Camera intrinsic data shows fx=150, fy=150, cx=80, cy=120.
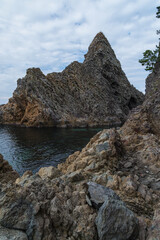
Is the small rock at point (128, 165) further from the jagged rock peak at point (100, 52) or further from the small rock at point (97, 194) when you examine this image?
the jagged rock peak at point (100, 52)

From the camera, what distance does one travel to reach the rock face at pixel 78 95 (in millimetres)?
71562

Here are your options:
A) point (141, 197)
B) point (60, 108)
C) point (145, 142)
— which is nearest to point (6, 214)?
point (141, 197)

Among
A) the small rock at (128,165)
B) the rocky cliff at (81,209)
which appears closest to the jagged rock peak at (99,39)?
the small rock at (128,165)

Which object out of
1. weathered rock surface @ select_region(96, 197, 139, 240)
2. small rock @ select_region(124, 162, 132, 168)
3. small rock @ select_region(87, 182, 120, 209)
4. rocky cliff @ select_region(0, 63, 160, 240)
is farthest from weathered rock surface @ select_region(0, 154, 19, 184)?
weathered rock surface @ select_region(96, 197, 139, 240)

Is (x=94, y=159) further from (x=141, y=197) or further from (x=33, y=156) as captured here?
(x=33, y=156)

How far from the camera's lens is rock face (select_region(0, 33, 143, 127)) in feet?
235

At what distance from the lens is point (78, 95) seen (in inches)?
3519

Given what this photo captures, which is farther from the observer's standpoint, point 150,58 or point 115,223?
point 150,58

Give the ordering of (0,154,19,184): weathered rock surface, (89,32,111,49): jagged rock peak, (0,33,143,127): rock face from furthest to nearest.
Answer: (89,32,111,49): jagged rock peak, (0,33,143,127): rock face, (0,154,19,184): weathered rock surface

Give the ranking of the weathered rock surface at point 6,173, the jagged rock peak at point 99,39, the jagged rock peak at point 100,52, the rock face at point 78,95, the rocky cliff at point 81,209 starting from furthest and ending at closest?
the jagged rock peak at point 99,39 → the jagged rock peak at point 100,52 → the rock face at point 78,95 → the weathered rock surface at point 6,173 → the rocky cliff at point 81,209

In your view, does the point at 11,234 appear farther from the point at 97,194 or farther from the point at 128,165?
the point at 128,165

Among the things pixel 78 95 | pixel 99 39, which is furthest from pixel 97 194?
pixel 99 39

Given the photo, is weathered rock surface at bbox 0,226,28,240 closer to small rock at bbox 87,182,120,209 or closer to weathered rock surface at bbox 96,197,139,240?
weathered rock surface at bbox 96,197,139,240

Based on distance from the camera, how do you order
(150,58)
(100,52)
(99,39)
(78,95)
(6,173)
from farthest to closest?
(99,39)
(100,52)
(78,95)
(150,58)
(6,173)
